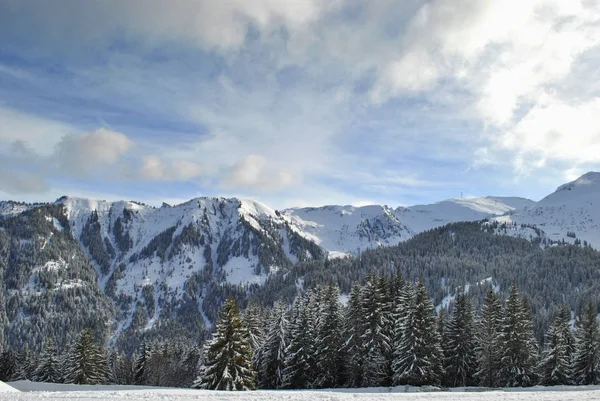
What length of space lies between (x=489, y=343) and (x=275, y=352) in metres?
24.5

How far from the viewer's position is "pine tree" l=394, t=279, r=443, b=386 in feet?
131

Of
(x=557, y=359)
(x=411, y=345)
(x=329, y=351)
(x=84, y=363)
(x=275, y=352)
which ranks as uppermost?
(x=411, y=345)

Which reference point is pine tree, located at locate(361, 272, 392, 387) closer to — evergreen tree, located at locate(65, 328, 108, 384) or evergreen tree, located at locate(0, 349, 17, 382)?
evergreen tree, located at locate(65, 328, 108, 384)

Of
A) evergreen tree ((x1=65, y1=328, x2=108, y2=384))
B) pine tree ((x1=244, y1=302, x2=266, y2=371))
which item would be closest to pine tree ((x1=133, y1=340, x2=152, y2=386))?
evergreen tree ((x1=65, y1=328, x2=108, y2=384))

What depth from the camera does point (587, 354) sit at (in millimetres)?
44719

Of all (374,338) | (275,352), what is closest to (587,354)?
(374,338)

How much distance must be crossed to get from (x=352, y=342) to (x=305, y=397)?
25012mm

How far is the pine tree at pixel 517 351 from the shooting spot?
142 feet

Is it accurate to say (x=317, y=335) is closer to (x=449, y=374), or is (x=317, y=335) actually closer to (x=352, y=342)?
(x=352, y=342)

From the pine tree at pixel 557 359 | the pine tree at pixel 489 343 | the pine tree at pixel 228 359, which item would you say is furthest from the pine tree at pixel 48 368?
the pine tree at pixel 557 359

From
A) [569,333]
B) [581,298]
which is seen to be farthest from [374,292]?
[581,298]

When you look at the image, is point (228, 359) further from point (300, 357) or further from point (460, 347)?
point (460, 347)

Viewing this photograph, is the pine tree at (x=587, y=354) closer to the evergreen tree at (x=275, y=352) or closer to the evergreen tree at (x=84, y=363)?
the evergreen tree at (x=275, y=352)

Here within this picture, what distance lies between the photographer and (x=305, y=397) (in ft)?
70.3
